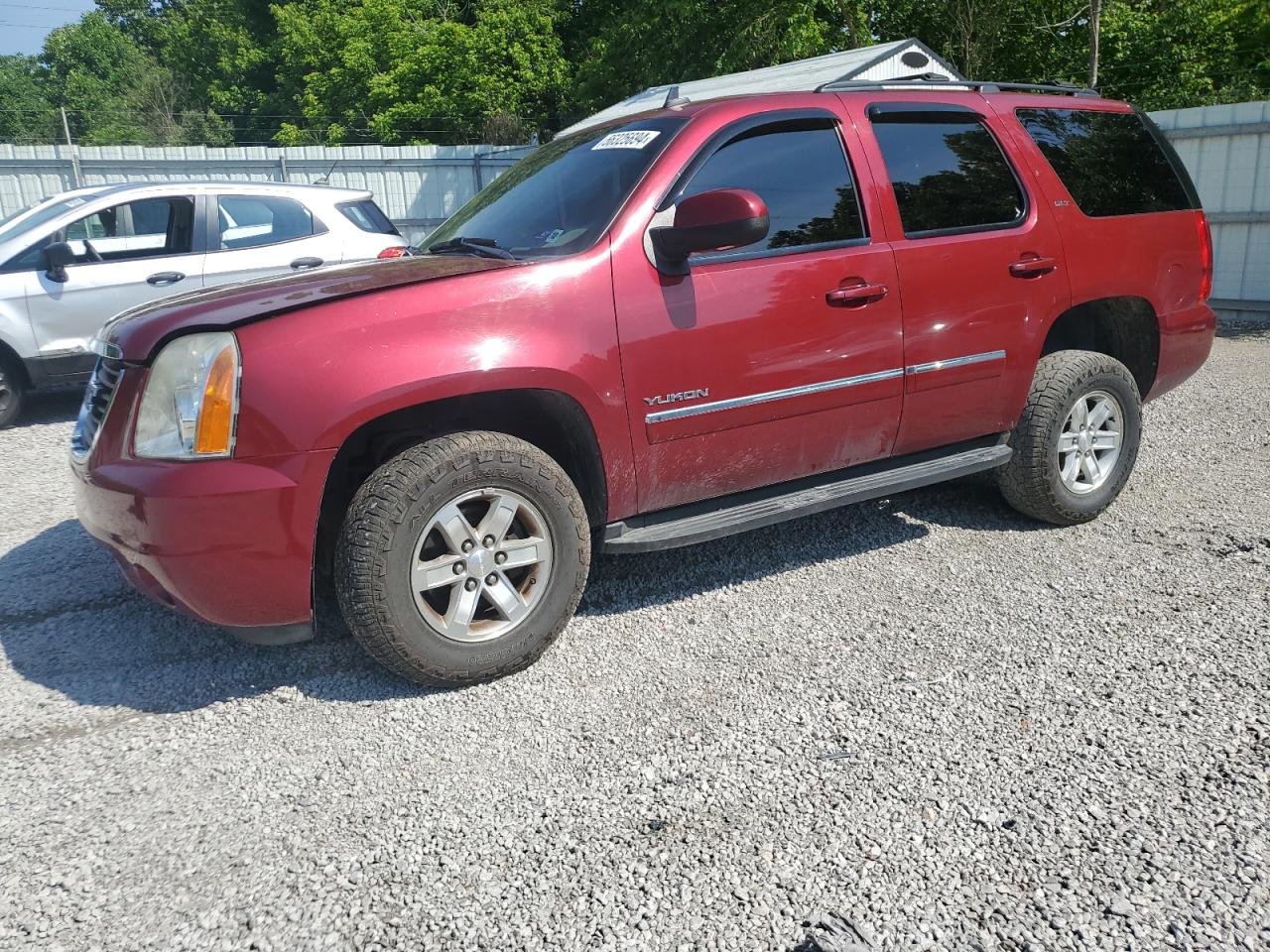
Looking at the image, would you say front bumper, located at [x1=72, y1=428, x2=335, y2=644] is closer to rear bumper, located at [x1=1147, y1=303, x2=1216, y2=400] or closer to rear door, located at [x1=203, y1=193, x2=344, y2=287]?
rear bumper, located at [x1=1147, y1=303, x2=1216, y2=400]

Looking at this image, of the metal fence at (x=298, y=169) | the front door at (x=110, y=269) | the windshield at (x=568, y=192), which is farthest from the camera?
the metal fence at (x=298, y=169)

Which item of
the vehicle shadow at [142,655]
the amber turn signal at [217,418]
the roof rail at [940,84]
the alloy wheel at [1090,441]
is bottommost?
the vehicle shadow at [142,655]

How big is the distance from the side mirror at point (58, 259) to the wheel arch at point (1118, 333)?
682cm

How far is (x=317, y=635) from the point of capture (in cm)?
387

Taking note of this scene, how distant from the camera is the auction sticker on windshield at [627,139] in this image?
12.4 ft

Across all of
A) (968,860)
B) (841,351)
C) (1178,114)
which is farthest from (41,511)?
(1178,114)

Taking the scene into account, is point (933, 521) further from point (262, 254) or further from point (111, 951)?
point (262, 254)

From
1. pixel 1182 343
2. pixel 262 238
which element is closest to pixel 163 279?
pixel 262 238

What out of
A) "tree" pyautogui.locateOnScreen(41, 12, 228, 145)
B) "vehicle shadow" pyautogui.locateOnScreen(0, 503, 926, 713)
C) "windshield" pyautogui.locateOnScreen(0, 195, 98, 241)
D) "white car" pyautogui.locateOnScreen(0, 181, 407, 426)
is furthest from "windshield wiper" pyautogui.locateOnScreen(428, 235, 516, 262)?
"tree" pyautogui.locateOnScreen(41, 12, 228, 145)

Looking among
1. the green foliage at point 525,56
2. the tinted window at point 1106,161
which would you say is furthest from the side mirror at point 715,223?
the green foliage at point 525,56

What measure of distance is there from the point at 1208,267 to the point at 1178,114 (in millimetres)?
8751

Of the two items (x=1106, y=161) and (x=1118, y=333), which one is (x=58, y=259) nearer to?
(x=1106, y=161)

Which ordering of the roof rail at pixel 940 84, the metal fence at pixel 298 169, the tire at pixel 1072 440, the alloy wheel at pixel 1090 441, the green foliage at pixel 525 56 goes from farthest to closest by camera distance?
the green foliage at pixel 525 56 → the metal fence at pixel 298 169 → the alloy wheel at pixel 1090 441 → the tire at pixel 1072 440 → the roof rail at pixel 940 84

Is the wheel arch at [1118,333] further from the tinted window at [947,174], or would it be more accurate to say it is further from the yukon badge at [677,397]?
the yukon badge at [677,397]
